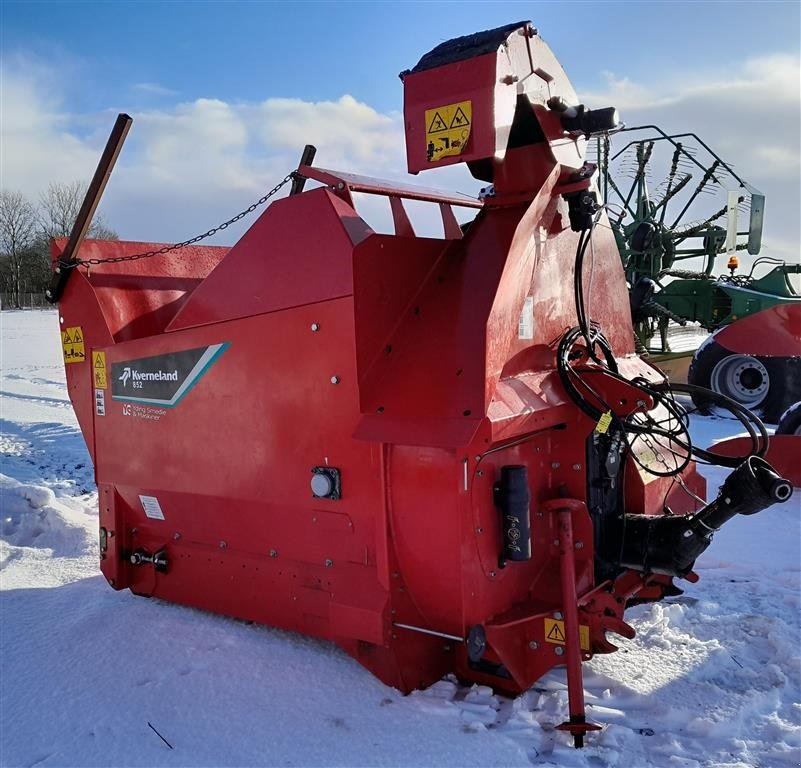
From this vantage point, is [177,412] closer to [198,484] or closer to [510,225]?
[198,484]

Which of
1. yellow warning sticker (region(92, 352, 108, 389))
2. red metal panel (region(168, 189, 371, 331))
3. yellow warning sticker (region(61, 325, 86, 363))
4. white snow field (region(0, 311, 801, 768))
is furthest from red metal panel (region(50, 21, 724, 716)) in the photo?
yellow warning sticker (region(61, 325, 86, 363))

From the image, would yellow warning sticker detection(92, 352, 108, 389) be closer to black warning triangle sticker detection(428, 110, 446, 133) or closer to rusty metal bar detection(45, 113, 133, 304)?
rusty metal bar detection(45, 113, 133, 304)

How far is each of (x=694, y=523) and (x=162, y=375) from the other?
230cm

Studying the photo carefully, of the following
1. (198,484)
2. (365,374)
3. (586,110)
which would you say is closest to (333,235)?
(365,374)

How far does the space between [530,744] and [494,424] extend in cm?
103

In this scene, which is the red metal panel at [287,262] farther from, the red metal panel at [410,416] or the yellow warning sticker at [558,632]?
the yellow warning sticker at [558,632]

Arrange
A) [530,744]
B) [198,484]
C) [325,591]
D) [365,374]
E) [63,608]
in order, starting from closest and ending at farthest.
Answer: [530,744] → [365,374] → [325,591] → [198,484] → [63,608]

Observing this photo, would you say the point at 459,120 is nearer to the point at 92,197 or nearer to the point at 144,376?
the point at 144,376

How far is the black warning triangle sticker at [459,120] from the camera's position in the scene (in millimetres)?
2494

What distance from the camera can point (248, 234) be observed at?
289 cm

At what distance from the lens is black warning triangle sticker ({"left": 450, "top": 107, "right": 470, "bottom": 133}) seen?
8.18 feet

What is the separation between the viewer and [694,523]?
2.59 metres

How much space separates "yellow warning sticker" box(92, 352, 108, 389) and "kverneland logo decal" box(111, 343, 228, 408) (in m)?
0.08

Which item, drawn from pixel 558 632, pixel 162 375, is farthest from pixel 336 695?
pixel 162 375
